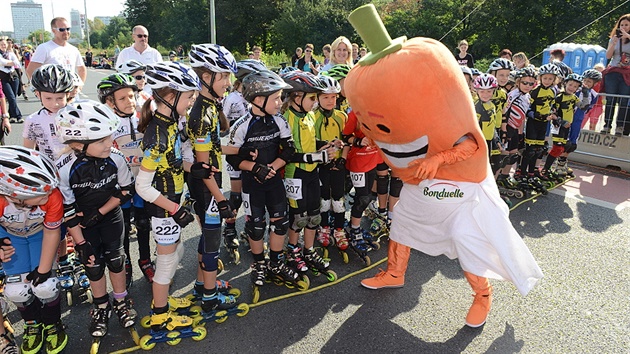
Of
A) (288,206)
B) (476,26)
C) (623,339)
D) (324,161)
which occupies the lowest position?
(623,339)

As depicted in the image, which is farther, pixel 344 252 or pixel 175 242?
pixel 344 252

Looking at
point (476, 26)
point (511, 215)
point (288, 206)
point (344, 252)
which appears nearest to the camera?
point (288, 206)

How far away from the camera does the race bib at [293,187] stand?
425cm

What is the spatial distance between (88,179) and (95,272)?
29.6 inches

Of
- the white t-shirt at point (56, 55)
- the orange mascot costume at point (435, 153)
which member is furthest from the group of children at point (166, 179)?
the white t-shirt at point (56, 55)

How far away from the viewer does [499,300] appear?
422 cm

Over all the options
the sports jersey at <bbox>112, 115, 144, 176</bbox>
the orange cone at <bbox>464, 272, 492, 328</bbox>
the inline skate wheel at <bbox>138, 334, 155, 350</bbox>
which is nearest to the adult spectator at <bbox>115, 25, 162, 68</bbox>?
the sports jersey at <bbox>112, 115, 144, 176</bbox>

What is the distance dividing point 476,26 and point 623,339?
31.0 meters

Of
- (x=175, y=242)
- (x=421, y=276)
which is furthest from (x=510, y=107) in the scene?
(x=175, y=242)

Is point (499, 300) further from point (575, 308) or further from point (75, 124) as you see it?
point (75, 124)

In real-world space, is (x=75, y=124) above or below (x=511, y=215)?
above

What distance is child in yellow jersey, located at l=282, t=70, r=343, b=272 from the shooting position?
412 cm

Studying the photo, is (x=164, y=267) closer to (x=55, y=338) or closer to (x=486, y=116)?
(x=55, y=338)

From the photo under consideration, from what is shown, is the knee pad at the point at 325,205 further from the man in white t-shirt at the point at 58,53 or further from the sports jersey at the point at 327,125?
the man in white t-shirt at the point at 58,53
